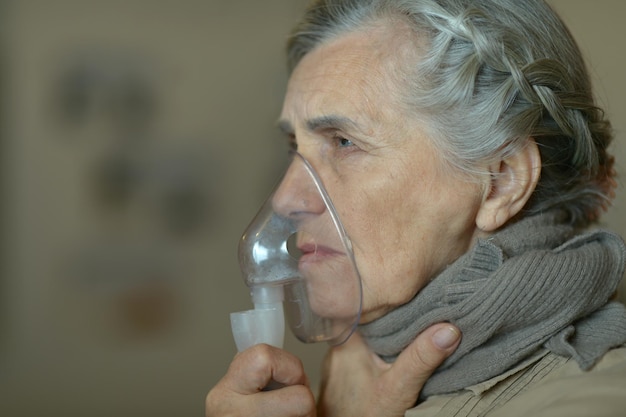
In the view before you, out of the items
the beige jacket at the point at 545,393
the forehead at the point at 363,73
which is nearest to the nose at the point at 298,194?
the forehead at the point at 363,73

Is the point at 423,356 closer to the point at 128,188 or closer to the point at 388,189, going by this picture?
the point at 388,189

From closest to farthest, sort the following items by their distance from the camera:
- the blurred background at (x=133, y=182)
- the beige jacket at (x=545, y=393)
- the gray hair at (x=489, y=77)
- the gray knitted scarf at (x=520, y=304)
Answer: the beige jacket at (x=545, y=393) < the gray knitted scarf at (x=520, y=304) < the gray hair at (x=489, y=77) < the blurred background at (x=133, y=182)

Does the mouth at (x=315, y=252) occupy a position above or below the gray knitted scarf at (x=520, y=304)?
above

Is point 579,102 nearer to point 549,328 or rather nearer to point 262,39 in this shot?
point 549,328

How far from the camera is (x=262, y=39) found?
90.1 inches

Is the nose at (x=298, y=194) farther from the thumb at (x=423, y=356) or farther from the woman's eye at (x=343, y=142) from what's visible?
the thumb at (x=423, y=356)

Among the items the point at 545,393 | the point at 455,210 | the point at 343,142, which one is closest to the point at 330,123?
the point at 343,142

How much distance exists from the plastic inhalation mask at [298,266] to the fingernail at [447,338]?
15 cm

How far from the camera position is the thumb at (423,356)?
1033mm

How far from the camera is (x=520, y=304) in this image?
981 mm

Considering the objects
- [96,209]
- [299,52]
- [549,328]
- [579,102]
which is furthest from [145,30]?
[549,328]

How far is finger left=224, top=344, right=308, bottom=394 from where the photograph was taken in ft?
3.42

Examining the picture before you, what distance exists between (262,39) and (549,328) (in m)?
1.58

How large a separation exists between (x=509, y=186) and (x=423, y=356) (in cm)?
33
